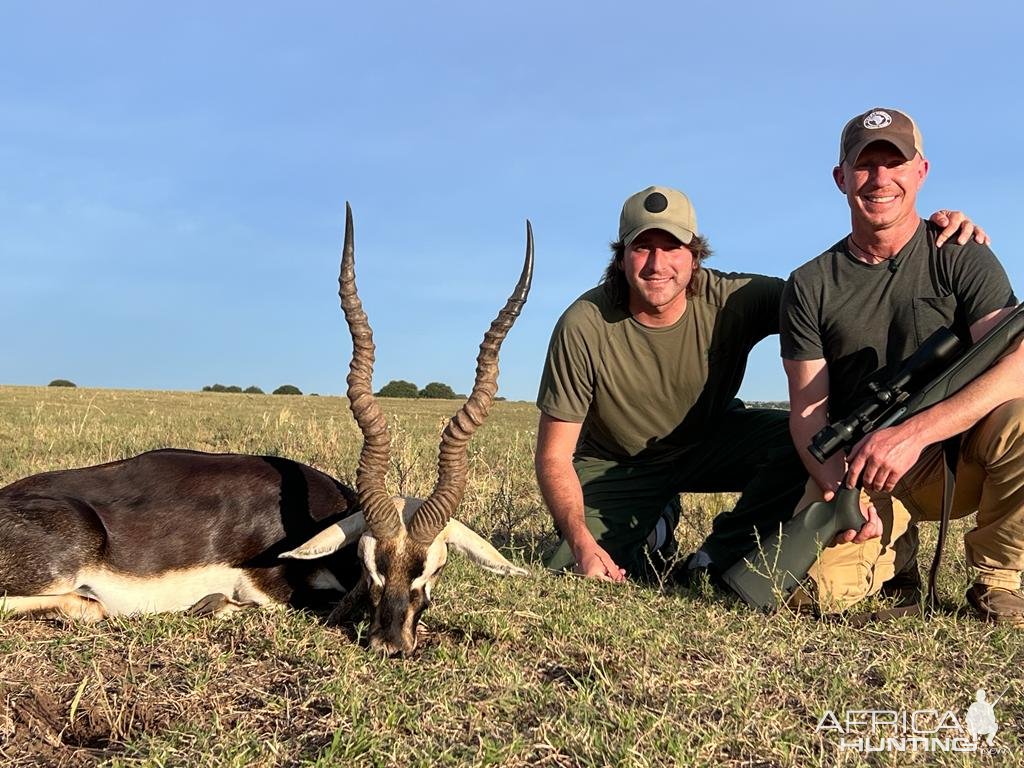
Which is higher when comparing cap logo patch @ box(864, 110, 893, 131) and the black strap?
cap logo patch @ box(864, 110, 893, 131)

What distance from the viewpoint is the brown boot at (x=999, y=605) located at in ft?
15.7

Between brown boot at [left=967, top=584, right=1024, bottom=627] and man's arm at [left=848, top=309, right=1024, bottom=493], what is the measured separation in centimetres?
79

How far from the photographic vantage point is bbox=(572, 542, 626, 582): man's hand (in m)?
5.68

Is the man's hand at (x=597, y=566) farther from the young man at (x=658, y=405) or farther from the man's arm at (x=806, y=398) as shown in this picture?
the man's arm at (x=806, y=398)

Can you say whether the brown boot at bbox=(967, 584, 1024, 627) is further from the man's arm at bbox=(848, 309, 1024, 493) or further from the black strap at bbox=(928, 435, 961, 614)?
the man's arm at bbox=(848, 309, 1024, 493)

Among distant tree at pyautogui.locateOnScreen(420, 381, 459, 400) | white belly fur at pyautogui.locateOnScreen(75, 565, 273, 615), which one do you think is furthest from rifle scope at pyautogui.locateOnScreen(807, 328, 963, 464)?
distant tree at pyautogui.locateOnScreen(420, 381, 459, 400)

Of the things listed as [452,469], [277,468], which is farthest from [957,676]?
[277,468]

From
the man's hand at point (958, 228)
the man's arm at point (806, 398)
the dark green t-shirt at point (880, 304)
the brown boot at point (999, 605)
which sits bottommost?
the brown boot at point (999, 605)

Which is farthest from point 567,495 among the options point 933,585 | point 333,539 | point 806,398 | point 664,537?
point 933,585

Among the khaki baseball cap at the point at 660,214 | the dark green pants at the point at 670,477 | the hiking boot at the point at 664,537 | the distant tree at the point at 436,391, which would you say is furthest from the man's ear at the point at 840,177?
the distant tree at the point at 436,391

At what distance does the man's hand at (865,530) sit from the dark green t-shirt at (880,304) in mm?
822

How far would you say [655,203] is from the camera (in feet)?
19.9

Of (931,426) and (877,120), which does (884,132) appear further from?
(931,426)

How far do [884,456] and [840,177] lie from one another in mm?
1940
